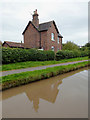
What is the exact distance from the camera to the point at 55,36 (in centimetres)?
1961

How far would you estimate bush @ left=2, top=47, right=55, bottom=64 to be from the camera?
938 cm

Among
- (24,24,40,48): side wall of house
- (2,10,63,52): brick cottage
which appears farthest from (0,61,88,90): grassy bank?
(24,24,40,48): side wall of house

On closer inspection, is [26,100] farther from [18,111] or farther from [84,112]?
[84,112]

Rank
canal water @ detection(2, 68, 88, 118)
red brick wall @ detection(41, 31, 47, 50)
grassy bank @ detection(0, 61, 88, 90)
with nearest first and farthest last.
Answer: canal water @ detection(2, 68, 88, 118), grassy bank @ detection(0, 61, 88, 90), red brick wall @ detection(41, 31, 47, 50)

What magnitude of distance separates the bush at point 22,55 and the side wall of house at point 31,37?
5.41 metres

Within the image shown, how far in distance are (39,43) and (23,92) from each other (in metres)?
14.5

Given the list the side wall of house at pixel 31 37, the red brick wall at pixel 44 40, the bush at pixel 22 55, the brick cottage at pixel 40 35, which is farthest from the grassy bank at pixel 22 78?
the side wall of house at pixel 31 37

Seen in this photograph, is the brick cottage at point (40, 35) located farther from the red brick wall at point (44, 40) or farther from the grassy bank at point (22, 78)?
the grassy bank at point (22, 78)

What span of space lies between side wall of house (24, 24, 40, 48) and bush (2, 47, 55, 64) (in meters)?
5.41

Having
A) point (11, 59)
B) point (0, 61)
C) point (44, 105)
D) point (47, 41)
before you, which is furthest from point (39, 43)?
point (44, 105)

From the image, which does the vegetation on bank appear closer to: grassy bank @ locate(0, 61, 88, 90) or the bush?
the bush

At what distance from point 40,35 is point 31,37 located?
2.16 meters

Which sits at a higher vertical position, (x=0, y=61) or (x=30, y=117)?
(x=0, y=61)

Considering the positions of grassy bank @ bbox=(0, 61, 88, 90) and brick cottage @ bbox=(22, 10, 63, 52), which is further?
brick cottage @ bbox=(22, 10, 63, 52)
